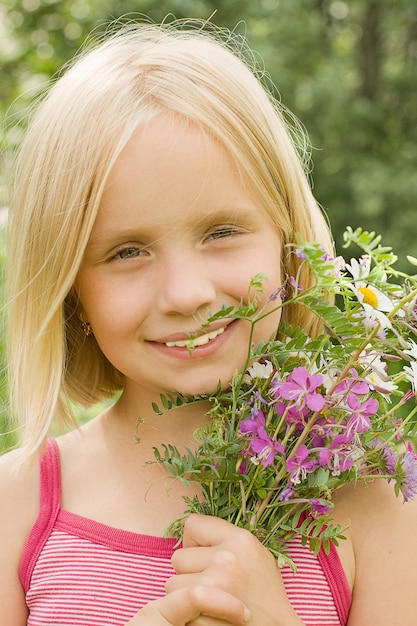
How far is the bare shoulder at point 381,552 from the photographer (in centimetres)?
207

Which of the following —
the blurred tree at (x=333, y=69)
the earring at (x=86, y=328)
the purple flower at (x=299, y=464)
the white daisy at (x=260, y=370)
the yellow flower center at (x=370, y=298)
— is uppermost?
the yellow flower center at (x=370, y=298)

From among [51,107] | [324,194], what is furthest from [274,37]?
[51,107]

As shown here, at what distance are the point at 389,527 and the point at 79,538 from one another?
732 millimetres

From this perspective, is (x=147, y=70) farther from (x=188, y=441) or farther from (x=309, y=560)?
(x=309, y=560)

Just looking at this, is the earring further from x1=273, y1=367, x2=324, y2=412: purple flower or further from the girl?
x1=273, y1=367, x2=324, y2=412: purple flower

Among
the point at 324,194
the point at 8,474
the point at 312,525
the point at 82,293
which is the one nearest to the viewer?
the point at 312,525

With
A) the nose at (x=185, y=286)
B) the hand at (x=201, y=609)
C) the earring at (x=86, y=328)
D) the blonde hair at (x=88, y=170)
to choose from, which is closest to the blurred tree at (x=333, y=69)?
the blonde hair at (x=88, y=170)

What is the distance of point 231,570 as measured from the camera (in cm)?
186

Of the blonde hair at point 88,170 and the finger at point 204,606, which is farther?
the blonde hair at point 88,170

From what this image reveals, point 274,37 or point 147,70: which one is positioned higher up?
point 147,70

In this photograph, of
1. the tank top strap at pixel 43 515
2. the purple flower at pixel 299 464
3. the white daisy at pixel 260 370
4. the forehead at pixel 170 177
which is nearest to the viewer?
the purple flower at pixel 299 464

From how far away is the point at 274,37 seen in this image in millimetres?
11367

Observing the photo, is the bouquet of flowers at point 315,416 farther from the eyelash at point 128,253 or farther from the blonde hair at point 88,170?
the blonde hair at point 88,170

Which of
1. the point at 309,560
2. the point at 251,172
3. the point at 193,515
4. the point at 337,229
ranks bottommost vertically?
the point at 337,229
